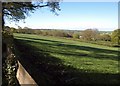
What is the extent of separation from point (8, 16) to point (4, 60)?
50.5ft

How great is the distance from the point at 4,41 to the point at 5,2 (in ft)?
26.7

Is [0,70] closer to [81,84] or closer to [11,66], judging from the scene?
[11,66]

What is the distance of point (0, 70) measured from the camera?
8500 mm

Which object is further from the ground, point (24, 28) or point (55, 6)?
point (55, 6)

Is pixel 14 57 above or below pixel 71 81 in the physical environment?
above

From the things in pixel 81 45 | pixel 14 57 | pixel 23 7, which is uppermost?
pixel 23 7

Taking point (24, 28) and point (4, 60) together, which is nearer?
point (4, 60)

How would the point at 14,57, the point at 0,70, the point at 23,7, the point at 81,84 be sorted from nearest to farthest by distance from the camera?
1. the point at 14,57
2. the point at 0,70
3. the point at 81,84
4. the point at 23,7

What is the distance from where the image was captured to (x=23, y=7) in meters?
23.2

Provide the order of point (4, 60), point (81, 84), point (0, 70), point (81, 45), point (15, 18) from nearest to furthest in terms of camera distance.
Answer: point (0, 70) < point (4, 60) < point (81, 84) < point (15, 18) < point (81, 45)

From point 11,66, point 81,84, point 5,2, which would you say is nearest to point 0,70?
point 11,66

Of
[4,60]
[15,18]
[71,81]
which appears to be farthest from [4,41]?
[15,18]

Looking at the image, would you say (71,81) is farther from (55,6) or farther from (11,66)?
(55,6)

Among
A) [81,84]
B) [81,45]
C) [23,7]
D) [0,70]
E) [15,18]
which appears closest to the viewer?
[0,70]
